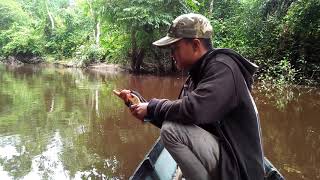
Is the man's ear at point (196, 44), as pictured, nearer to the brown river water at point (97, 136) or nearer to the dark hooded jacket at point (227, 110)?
the dark hooded jacket at point (227, 110)

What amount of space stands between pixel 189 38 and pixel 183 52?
10 centimetres

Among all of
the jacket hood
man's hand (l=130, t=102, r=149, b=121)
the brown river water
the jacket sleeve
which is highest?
the jacket hood

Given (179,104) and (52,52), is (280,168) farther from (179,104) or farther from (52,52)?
(52,52)

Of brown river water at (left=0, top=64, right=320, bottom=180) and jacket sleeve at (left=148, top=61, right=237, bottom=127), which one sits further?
brown river water at (left=0, top=64, right=320, bottom=180)

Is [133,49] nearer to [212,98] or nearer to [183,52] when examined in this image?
[183,52]

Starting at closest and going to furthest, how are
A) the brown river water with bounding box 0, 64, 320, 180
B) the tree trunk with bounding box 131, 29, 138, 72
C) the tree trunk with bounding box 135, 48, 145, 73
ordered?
the brown river water with bounding box 0, 64, 320, 180 < the tree trunk with bounding box 131, 29, 138, 72 < the tree trunk with bounding box 135, 48, 145, 73

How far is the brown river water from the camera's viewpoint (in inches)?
178

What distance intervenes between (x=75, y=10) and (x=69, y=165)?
28.5m

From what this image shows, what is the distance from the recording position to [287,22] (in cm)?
1284

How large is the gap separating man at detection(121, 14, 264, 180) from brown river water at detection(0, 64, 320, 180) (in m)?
2.00

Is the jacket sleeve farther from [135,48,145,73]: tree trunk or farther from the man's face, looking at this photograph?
[135,48,145,73]: tree trunk

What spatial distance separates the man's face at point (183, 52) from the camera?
2.40m

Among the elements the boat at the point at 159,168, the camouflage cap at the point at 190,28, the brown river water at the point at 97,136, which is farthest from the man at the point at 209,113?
the brown river water at the point at 97,136

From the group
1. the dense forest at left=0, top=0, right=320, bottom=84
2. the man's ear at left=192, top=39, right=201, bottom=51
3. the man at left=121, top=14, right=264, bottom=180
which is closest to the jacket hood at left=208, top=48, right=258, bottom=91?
the man at left=121, top=14, right=264, bottom=180
